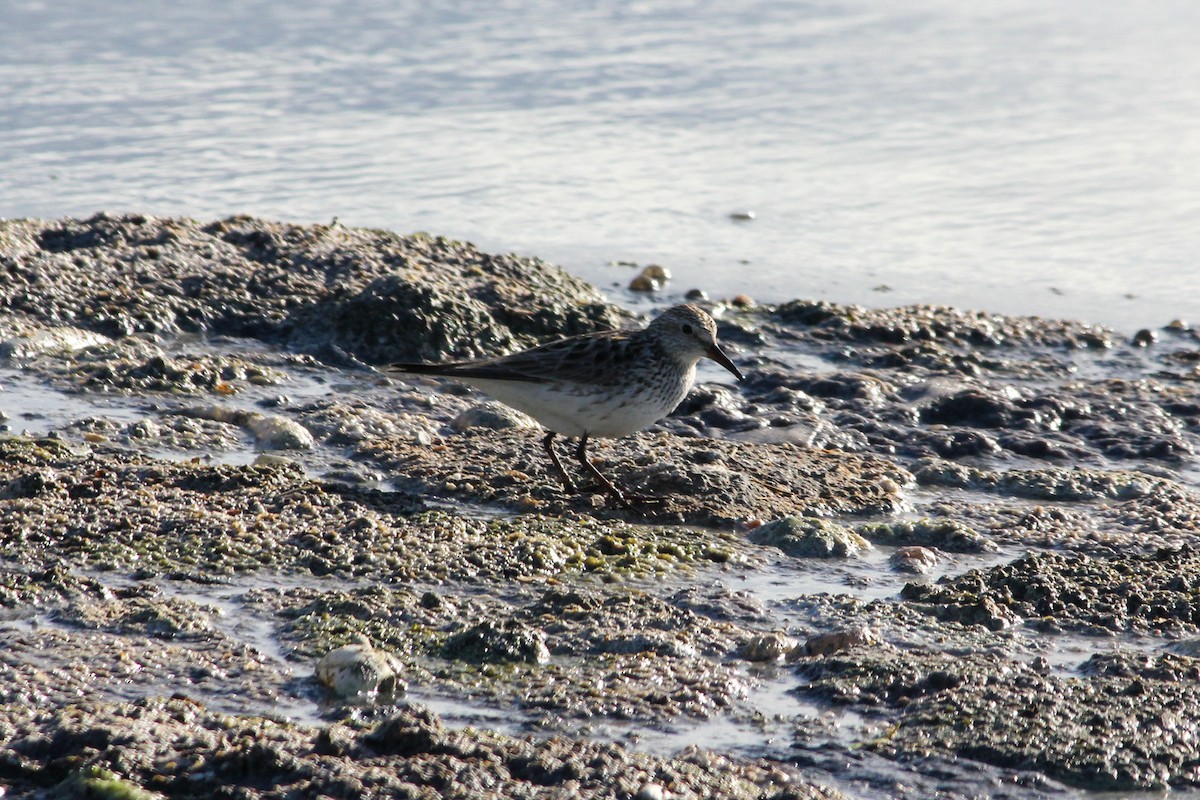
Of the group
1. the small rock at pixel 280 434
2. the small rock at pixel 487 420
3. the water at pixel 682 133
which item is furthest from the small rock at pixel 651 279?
the small rock at pixel 280 434

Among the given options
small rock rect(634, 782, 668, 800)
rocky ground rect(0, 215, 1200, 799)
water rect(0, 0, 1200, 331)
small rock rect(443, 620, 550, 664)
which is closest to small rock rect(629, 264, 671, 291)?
water rect(0, 0, 1200, 331)

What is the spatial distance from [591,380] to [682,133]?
6.29 metres

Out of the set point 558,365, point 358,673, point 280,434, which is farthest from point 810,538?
point 280,434

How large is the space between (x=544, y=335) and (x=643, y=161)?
3.63 meters

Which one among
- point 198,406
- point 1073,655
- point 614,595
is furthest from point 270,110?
point 1073,655

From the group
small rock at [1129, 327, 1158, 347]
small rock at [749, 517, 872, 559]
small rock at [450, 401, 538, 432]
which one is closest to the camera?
small rock at [749, 517, 872, 559]

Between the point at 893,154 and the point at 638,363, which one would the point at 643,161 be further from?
the point at 638,363

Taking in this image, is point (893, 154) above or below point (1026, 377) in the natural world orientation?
above

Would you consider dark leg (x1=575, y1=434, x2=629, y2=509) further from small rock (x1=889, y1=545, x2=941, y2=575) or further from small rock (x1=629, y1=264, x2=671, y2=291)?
small rock (x1=629, y1=264, x2=671, y2=291)

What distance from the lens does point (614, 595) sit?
14.7 ft

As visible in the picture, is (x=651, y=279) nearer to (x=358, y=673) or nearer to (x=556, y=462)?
(x=556, y=462)

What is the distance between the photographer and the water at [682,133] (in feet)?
31.4

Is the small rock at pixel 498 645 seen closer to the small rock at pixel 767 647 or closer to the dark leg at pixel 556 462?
the small rock at pixel 767 647

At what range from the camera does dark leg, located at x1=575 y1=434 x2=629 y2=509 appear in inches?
218
